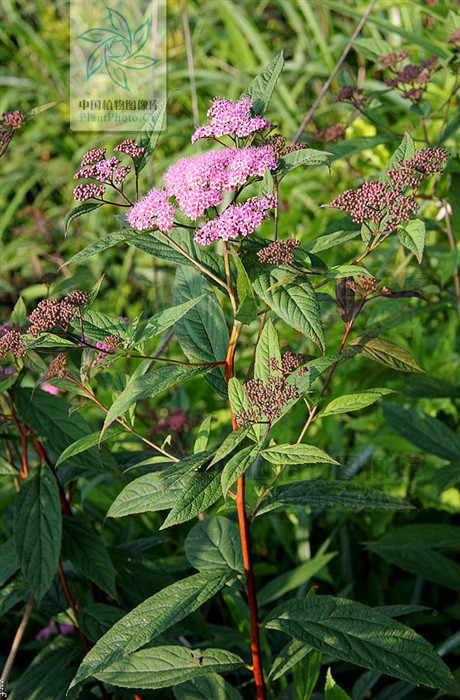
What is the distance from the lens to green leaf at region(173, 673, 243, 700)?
1.26m

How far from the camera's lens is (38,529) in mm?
1325

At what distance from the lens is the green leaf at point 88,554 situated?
1.39 meters

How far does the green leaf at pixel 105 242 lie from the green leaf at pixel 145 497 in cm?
34

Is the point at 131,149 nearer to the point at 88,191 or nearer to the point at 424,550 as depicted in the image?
the point at 88,191

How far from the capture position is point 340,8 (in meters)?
2.52

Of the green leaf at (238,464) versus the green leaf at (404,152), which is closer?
the green leaf at (238,464)

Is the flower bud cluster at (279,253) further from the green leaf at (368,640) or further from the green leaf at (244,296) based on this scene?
the green leaf at (368,640)

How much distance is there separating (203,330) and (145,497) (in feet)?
0.90

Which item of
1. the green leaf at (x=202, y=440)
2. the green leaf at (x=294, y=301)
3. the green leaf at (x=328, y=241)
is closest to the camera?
the green leaf at (x=294, y=301)

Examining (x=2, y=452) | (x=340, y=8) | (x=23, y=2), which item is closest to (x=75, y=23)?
(x=23, y=2)

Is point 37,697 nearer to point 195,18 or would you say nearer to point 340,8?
point 340,8

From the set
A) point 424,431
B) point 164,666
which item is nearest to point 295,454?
point 164,666

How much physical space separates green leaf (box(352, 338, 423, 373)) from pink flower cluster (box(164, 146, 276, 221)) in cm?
30
